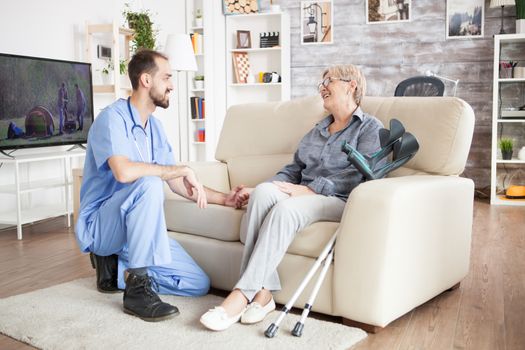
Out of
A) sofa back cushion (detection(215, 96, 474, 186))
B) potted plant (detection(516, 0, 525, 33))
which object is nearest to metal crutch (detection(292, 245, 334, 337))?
sofa back cushion (detection(215, 96, 474, 186))

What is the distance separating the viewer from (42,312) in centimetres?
242

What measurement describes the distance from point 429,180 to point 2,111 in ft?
9.80

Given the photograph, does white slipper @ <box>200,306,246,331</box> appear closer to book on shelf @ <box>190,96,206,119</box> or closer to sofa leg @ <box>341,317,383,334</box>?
sofa leg @ <box>341,317,383,334</box>

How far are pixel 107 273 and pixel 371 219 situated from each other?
121cm

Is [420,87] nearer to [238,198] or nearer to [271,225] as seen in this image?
[238,198]

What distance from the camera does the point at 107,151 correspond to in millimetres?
2471

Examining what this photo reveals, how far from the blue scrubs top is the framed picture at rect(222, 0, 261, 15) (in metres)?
4.10

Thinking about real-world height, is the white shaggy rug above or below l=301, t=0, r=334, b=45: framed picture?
below

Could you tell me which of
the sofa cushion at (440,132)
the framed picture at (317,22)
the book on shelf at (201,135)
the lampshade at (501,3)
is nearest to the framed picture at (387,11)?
the framed picture at (317,22)

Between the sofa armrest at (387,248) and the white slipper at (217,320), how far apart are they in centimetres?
41

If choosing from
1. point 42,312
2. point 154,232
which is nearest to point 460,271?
point 154,232

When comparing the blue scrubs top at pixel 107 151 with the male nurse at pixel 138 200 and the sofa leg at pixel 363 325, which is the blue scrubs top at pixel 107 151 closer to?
the male nurse at pixel 138 200

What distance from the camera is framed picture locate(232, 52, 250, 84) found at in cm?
666

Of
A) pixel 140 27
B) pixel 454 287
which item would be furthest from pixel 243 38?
pixel 454 287
